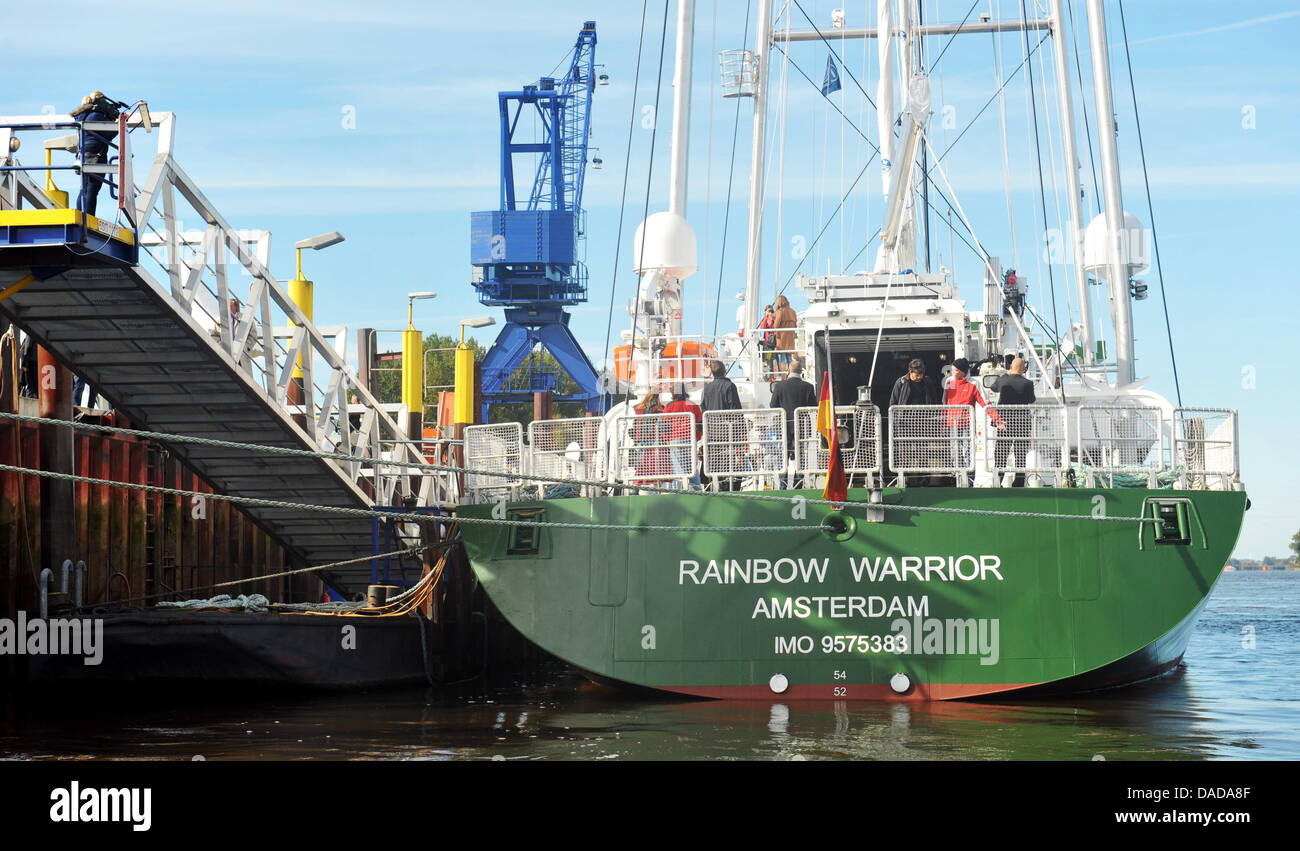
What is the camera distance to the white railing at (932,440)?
16.5 m

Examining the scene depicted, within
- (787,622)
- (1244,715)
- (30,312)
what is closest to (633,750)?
(787,622)

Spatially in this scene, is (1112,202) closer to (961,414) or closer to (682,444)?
(961,414)

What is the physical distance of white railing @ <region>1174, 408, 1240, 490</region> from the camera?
1708 centimetres

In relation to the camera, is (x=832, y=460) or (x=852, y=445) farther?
(x=852, y=445)

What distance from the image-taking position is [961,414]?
16594 mm

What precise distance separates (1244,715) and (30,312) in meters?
14.8

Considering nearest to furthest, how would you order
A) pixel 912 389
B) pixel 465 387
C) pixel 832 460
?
pixel 832 460
pixel 912 389
pixel 465 387

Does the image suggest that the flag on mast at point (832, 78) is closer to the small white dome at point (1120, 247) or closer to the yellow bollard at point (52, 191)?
the small white dome at point (1120, 247)

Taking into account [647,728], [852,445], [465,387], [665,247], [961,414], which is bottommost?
[647,728]

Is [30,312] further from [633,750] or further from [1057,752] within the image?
[1057,752]

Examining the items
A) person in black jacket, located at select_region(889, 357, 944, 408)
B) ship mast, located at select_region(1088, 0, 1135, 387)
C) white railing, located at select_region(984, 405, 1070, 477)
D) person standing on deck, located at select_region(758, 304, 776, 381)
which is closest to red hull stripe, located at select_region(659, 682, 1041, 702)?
white railing, located at select_region(984, 405, 1070, 477)

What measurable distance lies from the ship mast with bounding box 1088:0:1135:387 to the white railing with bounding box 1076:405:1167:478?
5268mm

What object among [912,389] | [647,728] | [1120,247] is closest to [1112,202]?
[1120,247]

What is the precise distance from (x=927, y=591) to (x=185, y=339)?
29.8ft
